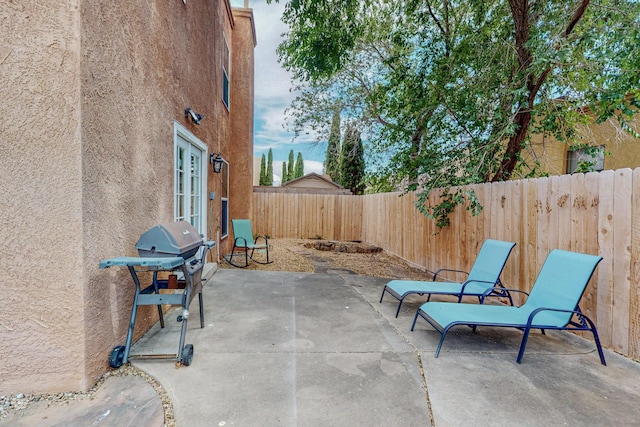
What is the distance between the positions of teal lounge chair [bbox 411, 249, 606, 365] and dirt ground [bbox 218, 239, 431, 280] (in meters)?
3.47

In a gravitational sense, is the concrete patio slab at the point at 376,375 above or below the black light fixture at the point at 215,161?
below

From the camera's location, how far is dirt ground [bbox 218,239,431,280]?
7258 mm

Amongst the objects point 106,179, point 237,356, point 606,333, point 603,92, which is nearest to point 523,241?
point 606,333

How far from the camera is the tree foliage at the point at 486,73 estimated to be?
4461mm

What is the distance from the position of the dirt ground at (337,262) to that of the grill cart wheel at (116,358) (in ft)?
14.2

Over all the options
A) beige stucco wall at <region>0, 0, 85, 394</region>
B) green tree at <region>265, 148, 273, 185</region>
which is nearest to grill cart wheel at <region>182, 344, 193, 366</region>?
beige stucco wall at <region>0, 0, 85, 394</region>

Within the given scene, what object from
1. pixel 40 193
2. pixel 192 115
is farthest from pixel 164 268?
pixel 192 115

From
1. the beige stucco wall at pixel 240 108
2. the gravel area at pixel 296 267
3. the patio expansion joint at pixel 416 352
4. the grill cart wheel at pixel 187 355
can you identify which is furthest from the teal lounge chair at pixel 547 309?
the beige stucco wall at pixel 240 108

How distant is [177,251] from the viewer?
8.99 ft

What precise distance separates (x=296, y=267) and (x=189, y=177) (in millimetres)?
3374

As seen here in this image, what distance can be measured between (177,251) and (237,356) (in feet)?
3.57

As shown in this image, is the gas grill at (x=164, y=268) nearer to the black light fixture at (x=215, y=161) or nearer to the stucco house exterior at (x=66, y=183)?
the stucco house exterior at (x=66, y=183)

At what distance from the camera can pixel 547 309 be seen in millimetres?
2797

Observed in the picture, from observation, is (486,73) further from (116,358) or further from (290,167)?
(290,167)
